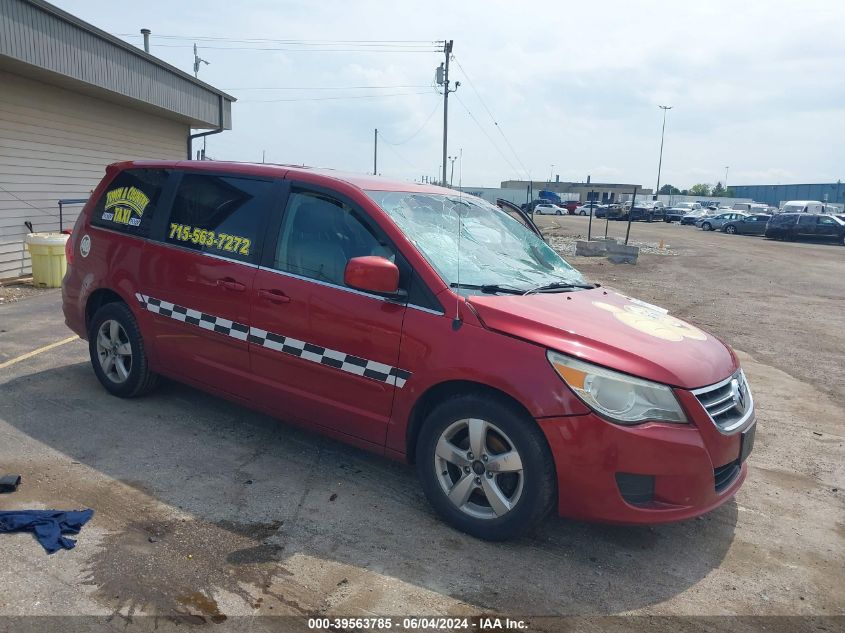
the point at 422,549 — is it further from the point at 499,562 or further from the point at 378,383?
the point at 378,383

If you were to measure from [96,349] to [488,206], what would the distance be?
3322mm

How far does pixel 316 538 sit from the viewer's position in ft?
11.2

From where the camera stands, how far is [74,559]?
311 centimetres

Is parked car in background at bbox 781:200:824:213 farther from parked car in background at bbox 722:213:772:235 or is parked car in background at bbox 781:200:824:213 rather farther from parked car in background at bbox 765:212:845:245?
parked car in background at bbox 765:212:845:245

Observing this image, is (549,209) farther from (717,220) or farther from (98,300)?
(98,300)

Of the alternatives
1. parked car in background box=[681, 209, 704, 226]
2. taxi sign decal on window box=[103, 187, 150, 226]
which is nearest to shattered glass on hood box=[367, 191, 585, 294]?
taxi sign decal on window box=[103, 187, 150, 226]

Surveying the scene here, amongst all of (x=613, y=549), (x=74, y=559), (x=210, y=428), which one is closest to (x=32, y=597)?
(x=74, y=559)

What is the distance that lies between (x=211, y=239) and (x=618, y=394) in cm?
289

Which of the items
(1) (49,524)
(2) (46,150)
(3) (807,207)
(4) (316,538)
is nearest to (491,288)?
(4) (316,538)

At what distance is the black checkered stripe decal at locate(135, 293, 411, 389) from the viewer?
369cm

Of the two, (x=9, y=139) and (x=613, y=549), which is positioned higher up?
(x=9, y=139)

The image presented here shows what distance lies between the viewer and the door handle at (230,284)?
4281 mm

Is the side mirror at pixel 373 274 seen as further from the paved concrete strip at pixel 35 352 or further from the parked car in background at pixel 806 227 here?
the parked car in background at pixel 806 227

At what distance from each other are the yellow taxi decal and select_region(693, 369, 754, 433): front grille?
288cm
